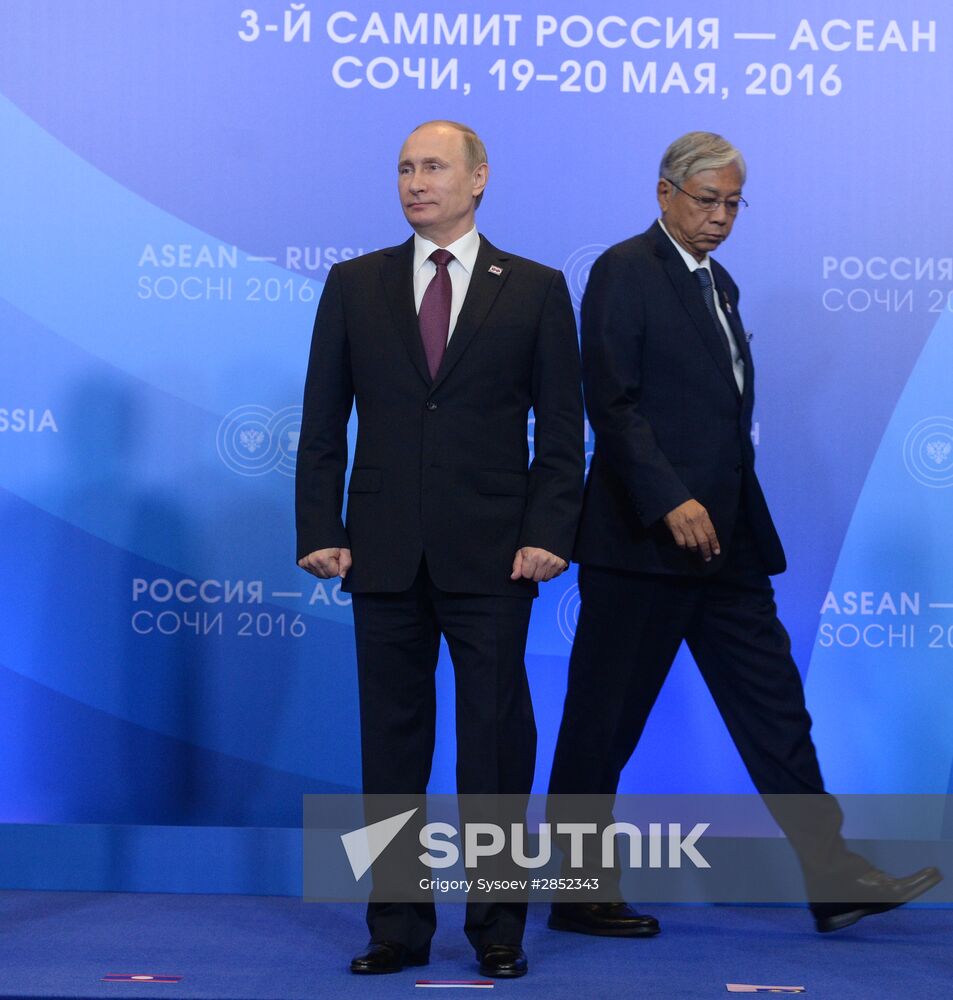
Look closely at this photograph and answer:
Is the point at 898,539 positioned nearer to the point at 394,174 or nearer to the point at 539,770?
the point at 539,770

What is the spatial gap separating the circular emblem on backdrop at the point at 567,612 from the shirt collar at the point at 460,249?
1.29 metres

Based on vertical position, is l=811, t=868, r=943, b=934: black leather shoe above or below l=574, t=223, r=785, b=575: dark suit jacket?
below

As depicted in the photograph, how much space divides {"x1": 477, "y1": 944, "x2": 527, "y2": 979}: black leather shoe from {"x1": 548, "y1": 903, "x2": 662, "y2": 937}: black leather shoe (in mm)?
410

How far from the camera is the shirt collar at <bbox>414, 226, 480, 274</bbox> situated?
114 inches

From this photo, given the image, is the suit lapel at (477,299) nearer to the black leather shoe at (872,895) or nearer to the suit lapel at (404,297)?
the suit lapel at (404,297)

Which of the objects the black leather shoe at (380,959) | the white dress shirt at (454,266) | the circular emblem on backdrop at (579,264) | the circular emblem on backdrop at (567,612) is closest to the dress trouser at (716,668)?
the black leather shoe at (380,959)

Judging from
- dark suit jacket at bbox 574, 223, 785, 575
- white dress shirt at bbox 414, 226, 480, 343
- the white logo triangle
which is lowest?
Result: the white logo triangle

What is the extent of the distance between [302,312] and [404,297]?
1.11m

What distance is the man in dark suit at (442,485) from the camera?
9.08 feet

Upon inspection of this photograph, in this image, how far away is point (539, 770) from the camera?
394 centimetres

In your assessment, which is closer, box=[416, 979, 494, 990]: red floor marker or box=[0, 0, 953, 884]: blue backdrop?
box=[416, 979, 494, 990]: red floor marker

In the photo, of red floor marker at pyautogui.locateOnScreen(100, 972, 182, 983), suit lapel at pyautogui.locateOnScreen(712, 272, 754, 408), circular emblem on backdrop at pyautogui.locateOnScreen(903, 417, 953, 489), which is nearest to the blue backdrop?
circular emblem on backdrop at pyautogui.locateOnScreen(903, 417, 953, 489)

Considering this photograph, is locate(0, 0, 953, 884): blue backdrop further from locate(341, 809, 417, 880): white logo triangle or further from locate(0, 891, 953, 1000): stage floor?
locate(341, 809, 417, 880): white logo triangle

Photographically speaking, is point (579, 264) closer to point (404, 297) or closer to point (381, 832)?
point (404, 297)
